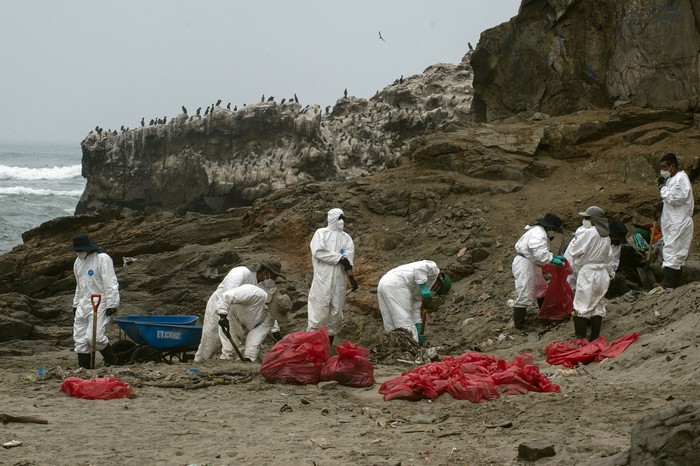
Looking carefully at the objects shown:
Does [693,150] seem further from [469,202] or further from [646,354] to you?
[646,354]

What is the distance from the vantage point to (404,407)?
7.43 meters

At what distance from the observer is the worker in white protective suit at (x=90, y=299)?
10.8m

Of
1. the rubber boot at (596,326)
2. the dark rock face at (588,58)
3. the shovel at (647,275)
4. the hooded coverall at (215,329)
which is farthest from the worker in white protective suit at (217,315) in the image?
the dark rock face at (588,58)

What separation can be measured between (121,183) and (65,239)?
18994mm

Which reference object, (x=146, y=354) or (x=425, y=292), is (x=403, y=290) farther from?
(x=146, y=354)

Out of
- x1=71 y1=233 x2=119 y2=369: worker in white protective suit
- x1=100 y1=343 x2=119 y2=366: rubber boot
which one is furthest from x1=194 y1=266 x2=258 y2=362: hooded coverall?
x1=71 y1=233 x2=119 y2=369: worker in white protective suit

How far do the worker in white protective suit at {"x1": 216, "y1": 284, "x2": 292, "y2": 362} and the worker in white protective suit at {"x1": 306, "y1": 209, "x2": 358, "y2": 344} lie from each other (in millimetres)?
904

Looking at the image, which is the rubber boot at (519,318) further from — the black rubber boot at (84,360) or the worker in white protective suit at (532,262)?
the black rubber boot at (84,360)

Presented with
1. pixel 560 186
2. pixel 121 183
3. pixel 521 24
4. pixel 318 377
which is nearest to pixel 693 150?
pixel 560 186

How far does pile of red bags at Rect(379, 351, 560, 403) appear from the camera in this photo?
24.3 ft

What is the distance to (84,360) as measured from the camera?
35.6 ft

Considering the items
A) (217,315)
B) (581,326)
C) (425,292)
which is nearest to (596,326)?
(581,326)

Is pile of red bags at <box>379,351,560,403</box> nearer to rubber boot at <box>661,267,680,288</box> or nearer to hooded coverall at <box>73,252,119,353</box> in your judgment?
rubber boot at <box>661,267,680,288</box>

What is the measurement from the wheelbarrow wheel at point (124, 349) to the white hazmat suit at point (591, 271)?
16.9 feet
